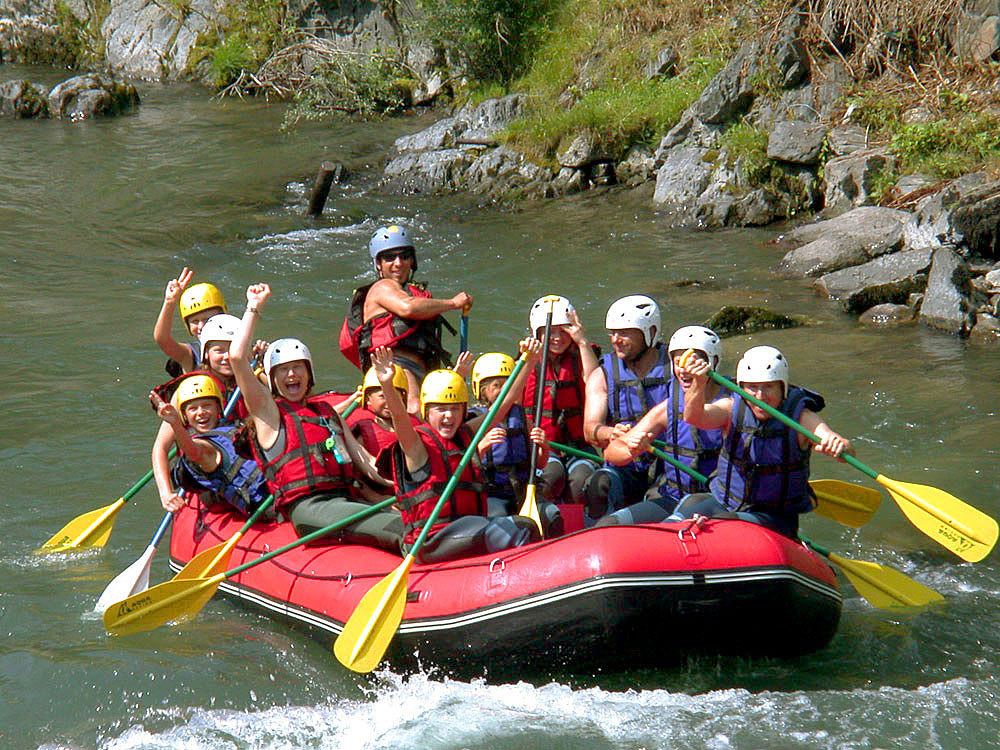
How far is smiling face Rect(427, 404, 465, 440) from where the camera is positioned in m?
5.09

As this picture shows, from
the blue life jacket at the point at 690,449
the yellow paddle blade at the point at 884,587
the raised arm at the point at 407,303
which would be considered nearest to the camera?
the yellow paddle blade at the point at 884,587

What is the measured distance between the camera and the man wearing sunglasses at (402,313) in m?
6.34

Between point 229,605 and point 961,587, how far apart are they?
3.73 metres

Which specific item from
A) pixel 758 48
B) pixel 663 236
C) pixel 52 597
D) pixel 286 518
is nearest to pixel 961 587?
pixel 286 518

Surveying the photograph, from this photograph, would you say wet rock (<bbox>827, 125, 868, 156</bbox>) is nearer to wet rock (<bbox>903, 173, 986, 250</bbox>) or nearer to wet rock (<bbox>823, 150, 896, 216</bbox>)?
wet rock (<bbox>823, 150, 896, 216</bbox>)

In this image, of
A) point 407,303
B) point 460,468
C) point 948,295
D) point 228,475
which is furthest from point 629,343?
point 948,295

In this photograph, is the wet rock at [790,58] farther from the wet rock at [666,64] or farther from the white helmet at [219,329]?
the white helmet at [219,329]

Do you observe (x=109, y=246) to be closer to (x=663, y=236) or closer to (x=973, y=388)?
(x=663, y=236)

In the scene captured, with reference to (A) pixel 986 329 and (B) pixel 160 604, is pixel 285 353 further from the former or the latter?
(A) pixel 986 329

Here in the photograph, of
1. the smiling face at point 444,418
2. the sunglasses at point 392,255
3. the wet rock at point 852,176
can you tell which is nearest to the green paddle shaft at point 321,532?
the smiling face at point 444,418

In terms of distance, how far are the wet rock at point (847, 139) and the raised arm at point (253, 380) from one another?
8748 millimetres

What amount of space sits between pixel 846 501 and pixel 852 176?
7075mm

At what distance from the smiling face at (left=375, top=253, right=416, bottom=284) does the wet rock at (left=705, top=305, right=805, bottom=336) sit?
12.5ft

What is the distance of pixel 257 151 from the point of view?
17.0 m
